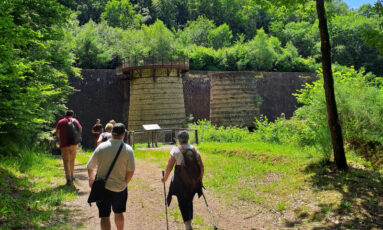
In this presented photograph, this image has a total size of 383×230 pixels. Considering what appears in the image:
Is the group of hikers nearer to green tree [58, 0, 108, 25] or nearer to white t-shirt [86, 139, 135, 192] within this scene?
white t-shirt [86, 139, 135, 192]

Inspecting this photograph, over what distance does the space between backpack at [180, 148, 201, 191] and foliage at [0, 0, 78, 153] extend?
4327mm

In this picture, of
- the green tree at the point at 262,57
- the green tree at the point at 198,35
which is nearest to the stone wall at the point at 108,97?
the green tree at the point at 262,57

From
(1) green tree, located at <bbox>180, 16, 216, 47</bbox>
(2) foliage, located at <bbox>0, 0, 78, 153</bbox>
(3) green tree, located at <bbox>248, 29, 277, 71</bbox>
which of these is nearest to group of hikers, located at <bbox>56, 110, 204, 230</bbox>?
(2) foliage, located at <bbox>0, 0, 78, 153</bbox>

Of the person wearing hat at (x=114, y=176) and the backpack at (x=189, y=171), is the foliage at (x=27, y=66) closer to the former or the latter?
the person wearing hat at (x=114, y=176)

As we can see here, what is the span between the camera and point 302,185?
7.23 meters

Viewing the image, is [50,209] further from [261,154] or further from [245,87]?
[245,87]

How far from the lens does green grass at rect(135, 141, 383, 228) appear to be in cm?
573

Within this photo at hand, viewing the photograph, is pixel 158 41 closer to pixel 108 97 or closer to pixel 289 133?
pixel 108 97

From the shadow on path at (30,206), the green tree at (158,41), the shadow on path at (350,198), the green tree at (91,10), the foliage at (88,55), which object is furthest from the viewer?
the green tree at (91,10)

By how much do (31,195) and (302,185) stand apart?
5738 millimetres

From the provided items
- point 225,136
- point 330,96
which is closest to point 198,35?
point 225,136

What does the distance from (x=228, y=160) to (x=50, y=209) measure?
21.3ft

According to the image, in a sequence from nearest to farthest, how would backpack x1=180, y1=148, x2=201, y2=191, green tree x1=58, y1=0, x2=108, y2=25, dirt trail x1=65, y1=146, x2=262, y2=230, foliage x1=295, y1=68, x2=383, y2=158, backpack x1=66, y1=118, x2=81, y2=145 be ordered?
backpack x1=180, y1=148, x2=201, y2=191 → dirt trail x1=65, y1=146, x2=262, y2=230 → backpack x1=66, y1=118, x2=81, y2=145 → foliage x1=295, y1=68, x2=383, y2=158 → green tree x1=58, y1=0, x2=108, y2=25

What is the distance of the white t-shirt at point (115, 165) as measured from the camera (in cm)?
420
